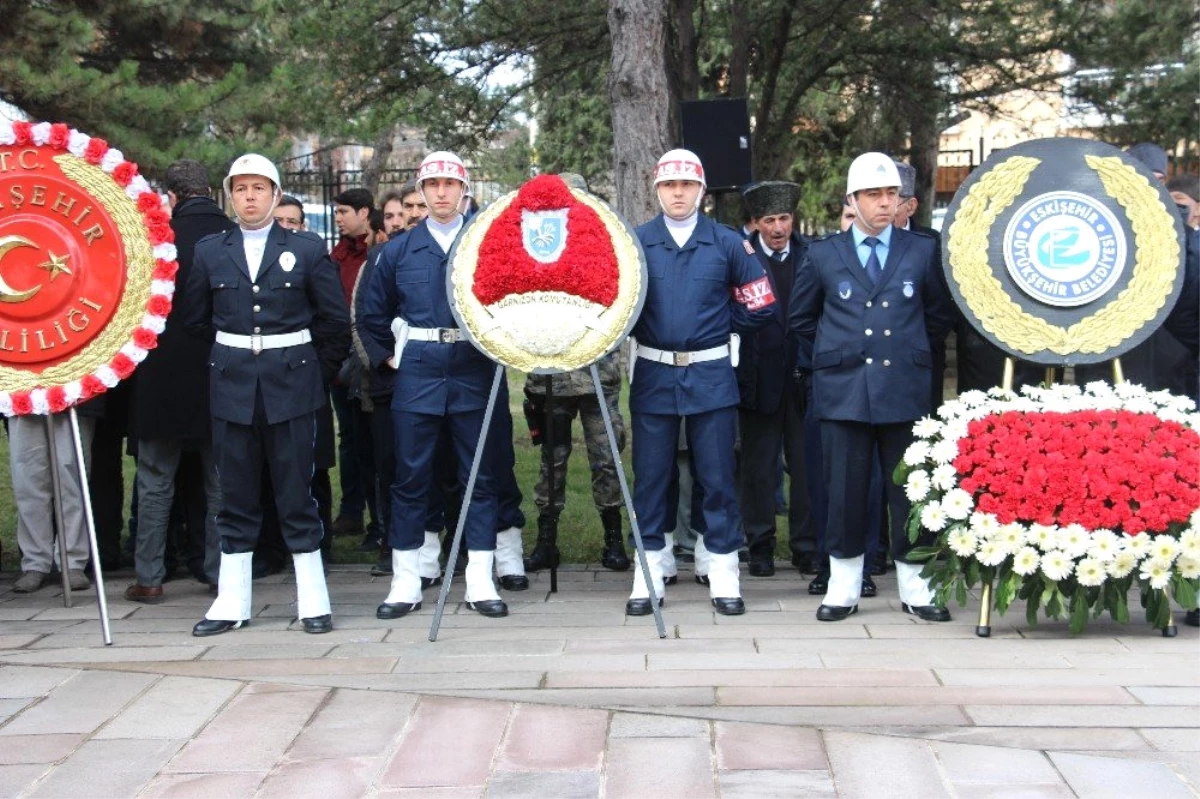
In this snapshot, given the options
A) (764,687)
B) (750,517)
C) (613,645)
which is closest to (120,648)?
(613,645)

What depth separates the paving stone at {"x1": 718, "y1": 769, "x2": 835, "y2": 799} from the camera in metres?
4.65

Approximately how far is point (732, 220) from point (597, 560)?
10312 millimetres

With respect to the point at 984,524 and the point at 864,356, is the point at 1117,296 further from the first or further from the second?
the point at 984,524

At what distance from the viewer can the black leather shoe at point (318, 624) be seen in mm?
7008

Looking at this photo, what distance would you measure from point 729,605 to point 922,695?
168cm

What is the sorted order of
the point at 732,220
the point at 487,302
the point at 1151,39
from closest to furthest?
1. the point at 487,302
2. the point at 1151,39
3. the point at 732,220

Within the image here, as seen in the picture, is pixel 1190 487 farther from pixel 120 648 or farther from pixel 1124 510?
pixel 120 648

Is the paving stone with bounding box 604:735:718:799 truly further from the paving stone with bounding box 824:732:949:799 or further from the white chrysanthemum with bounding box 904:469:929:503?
the white chrysanthemum with bounding box 904:469:929:503

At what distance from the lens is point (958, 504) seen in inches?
259

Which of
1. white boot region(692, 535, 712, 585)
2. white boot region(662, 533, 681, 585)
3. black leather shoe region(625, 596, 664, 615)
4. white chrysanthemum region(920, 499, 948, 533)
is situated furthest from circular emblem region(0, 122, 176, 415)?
white chrysanthemum region(920, 499, 948, 533)

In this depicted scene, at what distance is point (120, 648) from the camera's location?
6.73m

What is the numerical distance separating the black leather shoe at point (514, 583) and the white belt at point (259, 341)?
172 cm

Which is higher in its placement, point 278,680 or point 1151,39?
point 1151,39

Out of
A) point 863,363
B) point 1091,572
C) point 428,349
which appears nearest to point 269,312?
point 428,349
